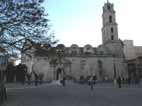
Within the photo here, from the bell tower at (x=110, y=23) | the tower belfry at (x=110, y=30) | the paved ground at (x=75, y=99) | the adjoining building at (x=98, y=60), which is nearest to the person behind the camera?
the paved ground at (x=75, y=99)

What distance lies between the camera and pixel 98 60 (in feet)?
299

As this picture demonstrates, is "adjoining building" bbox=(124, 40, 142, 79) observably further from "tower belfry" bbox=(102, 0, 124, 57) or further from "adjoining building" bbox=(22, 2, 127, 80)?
"tower belfry" bbox=(102, 0, 124, 57)

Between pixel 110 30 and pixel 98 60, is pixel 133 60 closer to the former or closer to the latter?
pixel 98 60

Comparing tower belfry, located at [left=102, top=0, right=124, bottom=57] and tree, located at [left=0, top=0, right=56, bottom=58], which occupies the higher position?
tower belfry, located at [left=102, top=0, right=124, bottom=57]

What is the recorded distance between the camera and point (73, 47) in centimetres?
9175

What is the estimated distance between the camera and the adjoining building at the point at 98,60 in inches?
3332

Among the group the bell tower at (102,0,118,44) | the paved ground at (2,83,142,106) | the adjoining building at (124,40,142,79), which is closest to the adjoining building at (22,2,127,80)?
the bell tower at (102,0,118,44)

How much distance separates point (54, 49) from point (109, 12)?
69966mm

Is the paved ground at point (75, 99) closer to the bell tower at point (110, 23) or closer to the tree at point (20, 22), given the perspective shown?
the tree at point (20, 22)

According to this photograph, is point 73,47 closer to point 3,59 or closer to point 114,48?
point 114,48

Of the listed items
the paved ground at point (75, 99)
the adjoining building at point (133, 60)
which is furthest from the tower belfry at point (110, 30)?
the paved ground at point (75, 99)

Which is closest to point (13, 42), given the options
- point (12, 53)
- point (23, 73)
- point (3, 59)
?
point (12, 53)

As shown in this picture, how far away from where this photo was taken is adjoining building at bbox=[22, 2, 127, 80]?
84625mm

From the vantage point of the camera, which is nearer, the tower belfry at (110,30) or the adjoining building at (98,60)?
the adjoining building at (98,60)
